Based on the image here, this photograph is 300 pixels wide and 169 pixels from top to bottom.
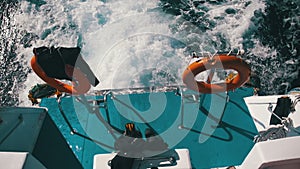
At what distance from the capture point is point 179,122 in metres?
4.66

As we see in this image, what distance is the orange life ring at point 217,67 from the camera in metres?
3.89

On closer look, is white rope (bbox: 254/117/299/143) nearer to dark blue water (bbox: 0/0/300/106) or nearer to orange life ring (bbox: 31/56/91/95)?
orange life ring (bbox: 31/56/91/95)

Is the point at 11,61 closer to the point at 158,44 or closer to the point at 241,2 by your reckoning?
the point at 158,44

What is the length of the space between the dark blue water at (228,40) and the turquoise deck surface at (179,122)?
1960mm

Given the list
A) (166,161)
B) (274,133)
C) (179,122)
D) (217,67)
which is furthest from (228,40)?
(166,161)

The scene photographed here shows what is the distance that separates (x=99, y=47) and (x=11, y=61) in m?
1.83

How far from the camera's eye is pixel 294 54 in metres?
7.16

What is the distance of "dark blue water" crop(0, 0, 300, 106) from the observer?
6941 millimetres

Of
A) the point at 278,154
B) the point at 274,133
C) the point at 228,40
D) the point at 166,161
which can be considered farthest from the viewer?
the point at 228,40

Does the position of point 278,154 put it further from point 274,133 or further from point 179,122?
point 179,122

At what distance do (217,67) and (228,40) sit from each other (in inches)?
152

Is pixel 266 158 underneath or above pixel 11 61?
above

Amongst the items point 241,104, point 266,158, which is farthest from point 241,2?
point 266,158

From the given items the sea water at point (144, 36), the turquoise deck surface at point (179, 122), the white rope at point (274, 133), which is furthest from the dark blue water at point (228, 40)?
the white rope at point (274, 133)
